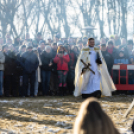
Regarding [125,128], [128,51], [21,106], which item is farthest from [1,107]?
[128,51]

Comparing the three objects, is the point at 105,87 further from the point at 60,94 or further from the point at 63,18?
the point at 63,18

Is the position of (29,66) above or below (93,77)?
above

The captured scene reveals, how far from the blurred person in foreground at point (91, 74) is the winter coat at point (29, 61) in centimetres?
185

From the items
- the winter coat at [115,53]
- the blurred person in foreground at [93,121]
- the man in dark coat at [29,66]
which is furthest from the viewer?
the winter coat at [115,53]

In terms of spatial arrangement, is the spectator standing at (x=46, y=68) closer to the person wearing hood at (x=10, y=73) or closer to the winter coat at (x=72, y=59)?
the winter coat at (x=72, y=59)

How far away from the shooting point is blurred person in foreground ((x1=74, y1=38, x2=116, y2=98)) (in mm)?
11312

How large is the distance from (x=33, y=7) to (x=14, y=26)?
8.69ft

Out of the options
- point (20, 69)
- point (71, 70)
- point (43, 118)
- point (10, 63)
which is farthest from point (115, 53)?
point (43, 118)

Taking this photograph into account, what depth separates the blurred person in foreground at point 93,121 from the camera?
227 cm

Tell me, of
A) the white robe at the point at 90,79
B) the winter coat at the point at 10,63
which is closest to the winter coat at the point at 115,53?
the white robe at the point at 90,79

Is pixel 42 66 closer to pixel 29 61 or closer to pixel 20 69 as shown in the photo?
pixel 29 61

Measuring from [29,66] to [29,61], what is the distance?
195 mm

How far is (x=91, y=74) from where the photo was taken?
11.3m

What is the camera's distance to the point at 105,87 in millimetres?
11719
